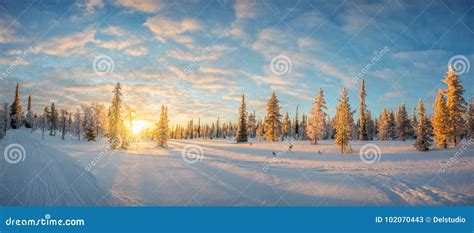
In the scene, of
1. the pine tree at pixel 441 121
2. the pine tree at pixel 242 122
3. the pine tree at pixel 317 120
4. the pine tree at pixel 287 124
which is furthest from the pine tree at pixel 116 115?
the pine tree at pixel 287 124

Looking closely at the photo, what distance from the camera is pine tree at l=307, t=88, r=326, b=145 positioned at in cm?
4503

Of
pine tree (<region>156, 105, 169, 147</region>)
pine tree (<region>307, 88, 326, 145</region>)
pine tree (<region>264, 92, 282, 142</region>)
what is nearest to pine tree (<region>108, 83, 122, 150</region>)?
pine tree (<region>156, 105, 169, 147</region>)

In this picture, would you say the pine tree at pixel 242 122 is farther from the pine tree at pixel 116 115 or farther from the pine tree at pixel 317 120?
the pine tree at pixel 116 115

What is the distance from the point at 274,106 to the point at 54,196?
49.3 m

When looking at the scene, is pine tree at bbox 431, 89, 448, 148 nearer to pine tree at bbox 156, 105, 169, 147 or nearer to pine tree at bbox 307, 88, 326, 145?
pine tree at bbox 307, 88, 326, 145

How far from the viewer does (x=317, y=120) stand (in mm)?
46500

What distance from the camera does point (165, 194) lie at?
409 inches

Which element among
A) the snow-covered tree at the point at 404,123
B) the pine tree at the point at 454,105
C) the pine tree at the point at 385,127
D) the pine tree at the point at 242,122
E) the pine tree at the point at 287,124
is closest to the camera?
the pine tree at the point at 454,105

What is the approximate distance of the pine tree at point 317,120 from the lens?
45031 millimetres

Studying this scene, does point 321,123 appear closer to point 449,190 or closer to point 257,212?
point 449,190

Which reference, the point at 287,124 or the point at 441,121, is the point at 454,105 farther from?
the point at 287,124

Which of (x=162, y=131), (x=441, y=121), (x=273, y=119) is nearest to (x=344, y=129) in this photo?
(x=441, y=121)

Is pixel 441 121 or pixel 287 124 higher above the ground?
pixel 287 124

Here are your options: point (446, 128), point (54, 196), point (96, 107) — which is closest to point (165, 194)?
point (54, 196)
